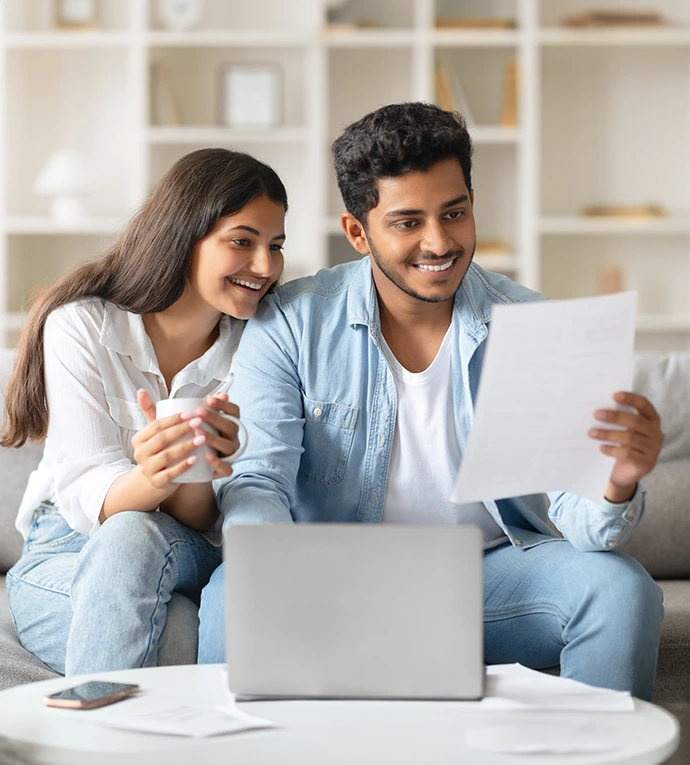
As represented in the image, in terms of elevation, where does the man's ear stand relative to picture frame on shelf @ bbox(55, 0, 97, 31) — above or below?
below

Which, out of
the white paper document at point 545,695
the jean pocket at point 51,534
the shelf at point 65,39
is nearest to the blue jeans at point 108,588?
the jean pocket at point 51,534

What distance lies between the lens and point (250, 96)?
13.5ft

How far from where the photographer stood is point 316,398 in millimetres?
1654

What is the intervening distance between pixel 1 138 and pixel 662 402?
2.98m

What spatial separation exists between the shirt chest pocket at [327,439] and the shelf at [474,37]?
Answer: 2.72m

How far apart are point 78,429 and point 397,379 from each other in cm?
51

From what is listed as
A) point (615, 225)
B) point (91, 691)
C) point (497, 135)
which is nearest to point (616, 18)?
point (497, 135)

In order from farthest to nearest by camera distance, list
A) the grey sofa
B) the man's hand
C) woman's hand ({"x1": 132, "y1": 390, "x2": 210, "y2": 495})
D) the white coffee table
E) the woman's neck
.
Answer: the grey sofa → the woman's neck → woman's hand ({"x1": 132, "y1": 390, "x2": 210, "y2": 495}) → the man's hand → the white coffee table

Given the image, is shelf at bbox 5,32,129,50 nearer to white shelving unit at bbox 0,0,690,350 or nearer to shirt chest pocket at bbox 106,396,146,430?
white shelving unit at bbox 0,0,690,350

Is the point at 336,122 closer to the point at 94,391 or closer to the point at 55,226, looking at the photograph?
the point at 55,226

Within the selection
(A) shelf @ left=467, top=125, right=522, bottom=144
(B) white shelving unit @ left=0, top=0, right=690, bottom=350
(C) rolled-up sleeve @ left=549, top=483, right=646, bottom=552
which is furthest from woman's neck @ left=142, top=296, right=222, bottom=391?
(A) shelf @ left=467, top=125, right=522, bottom=144

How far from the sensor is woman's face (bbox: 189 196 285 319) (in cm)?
168

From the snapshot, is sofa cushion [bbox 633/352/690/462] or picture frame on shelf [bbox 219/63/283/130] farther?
picture frame on shelf [bbox 219/63/283/130]

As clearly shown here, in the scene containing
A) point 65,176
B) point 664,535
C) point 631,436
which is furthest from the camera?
point 65,176
